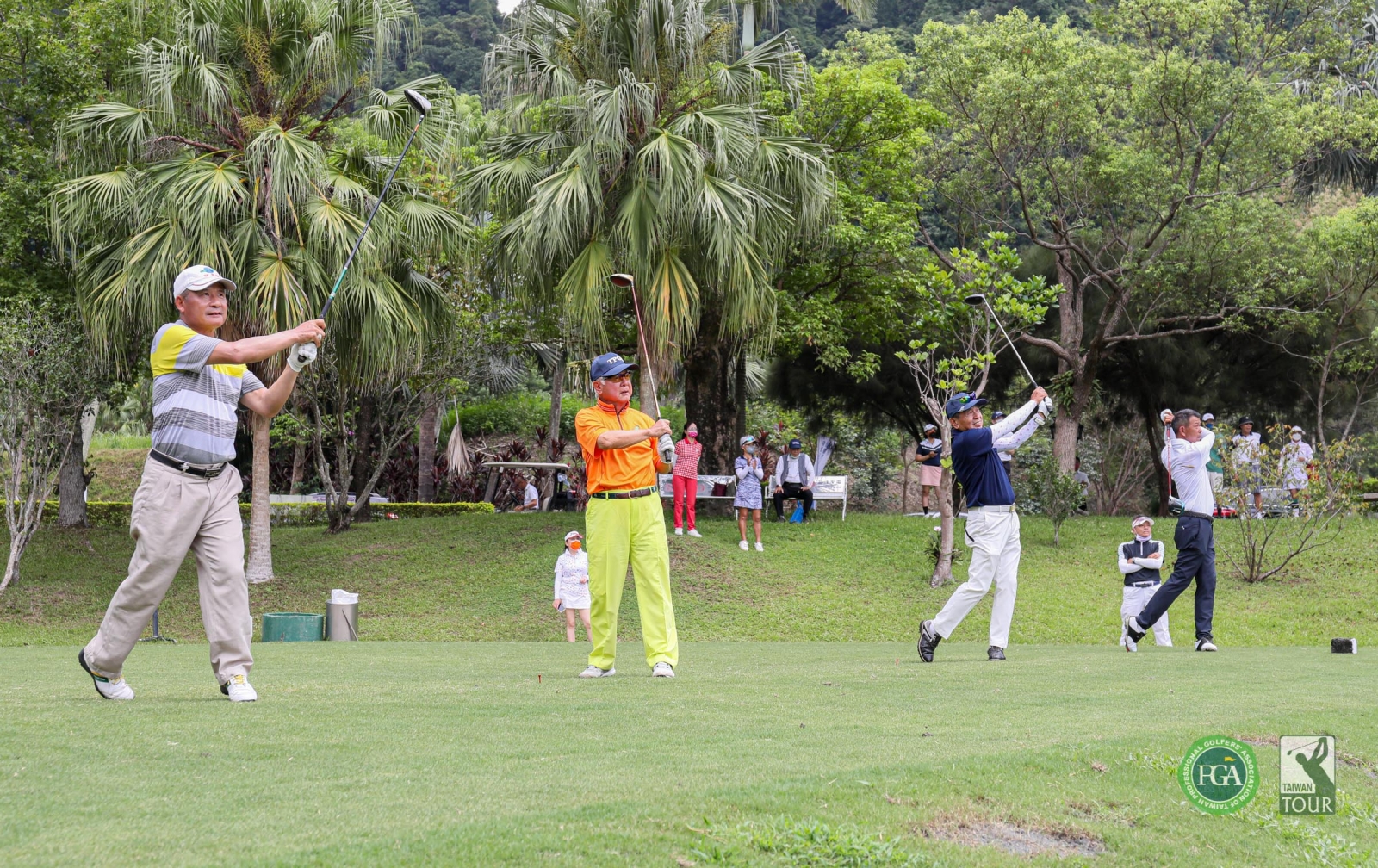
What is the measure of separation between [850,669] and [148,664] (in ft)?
20.5

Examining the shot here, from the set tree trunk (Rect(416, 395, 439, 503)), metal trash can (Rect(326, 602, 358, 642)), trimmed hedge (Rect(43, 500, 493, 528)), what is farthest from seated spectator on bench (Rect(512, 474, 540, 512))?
metal trash can (Rect(326, 602, 358, 642))

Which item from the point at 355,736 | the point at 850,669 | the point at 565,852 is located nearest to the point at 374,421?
the point at 850,669

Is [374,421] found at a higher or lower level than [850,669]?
lower

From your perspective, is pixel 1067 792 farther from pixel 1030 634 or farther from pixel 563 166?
pixel 563 166

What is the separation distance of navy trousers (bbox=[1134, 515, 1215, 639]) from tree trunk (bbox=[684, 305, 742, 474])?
584 inches

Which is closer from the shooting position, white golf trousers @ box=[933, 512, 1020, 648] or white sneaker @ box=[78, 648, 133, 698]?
white sneaker @ box=[78, 648, 133, 698]

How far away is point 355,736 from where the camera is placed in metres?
5.65

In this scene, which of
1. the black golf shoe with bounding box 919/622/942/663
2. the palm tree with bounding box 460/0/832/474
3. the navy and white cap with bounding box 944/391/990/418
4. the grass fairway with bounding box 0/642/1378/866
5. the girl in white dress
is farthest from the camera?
the palm tree with bounding box 460/0/832/474

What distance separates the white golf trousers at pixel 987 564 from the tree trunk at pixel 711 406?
15933 mm

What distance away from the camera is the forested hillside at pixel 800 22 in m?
44.4

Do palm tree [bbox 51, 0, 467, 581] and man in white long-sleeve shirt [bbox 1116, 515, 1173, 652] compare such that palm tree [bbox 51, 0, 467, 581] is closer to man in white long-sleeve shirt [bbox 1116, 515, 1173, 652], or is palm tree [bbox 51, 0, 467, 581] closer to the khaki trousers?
man in white long-sleeve shirt [bbox 1116, 515, 1173, 652]

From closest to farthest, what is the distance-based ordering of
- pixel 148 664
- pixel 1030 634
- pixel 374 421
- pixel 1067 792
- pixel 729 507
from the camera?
pixel 1067 792 < pixel 148 664 < pixel 1030 634 < pixel 729 507 < pixel 374 421

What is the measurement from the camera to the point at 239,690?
6.91 m

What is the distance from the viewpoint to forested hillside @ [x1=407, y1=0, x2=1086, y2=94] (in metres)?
44.4
